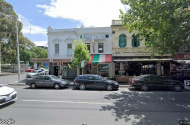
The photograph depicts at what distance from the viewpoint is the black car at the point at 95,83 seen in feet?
38.1

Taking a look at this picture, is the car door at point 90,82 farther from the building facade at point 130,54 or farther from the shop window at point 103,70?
the shop window at point 103,70

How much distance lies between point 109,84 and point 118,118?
636cm

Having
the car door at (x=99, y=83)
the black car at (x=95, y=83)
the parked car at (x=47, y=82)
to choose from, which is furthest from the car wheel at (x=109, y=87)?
the parked car at (x=47, y=82)

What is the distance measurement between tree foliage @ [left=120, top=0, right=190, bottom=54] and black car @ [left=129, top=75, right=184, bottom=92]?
2929 millimetres

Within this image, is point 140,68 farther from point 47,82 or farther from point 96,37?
point 47,82

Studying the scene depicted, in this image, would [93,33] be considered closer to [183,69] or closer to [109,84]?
[109,84]

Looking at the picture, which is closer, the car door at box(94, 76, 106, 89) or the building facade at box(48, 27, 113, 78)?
the car door at box(94, 76, 106, 89)

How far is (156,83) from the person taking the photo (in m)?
11.6

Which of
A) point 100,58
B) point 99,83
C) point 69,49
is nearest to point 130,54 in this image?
point 100,58

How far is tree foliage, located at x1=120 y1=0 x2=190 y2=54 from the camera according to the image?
289 inches

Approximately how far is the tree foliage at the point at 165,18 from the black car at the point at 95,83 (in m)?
5.13

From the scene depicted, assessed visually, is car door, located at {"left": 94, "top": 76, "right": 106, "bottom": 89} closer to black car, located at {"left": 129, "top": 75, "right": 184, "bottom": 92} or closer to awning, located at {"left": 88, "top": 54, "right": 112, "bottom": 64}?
black car, located at {"left": 129, "top": 75, "right": 184, "bottom": 92}

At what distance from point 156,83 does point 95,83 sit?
5.75 meters

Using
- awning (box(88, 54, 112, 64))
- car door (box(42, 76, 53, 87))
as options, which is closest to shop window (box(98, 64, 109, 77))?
awning (box(88, 54, 112, 64))
